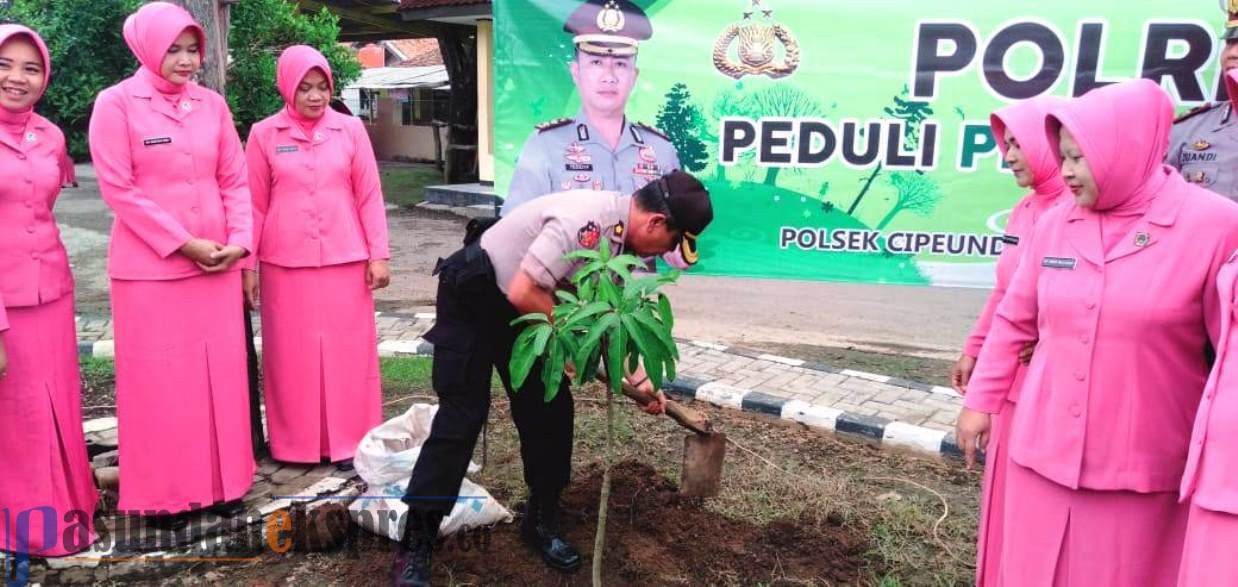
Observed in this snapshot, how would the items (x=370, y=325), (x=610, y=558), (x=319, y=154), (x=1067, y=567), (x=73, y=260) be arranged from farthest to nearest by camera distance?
(x=73, y=260), (x=370, y=325), (x=319, y=154), (x=610, y=558), (x=1067, y=567)

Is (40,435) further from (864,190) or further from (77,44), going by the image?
(77,44)

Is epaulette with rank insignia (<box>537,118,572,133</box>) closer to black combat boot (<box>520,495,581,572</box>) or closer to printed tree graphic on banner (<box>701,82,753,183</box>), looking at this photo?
printed tree graphic on banner (<box>701,82,753,183</box>)

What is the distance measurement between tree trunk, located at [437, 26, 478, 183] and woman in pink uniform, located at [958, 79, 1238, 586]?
41.2ft

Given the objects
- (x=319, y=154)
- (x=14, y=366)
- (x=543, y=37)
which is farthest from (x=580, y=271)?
(x=543, y=37)

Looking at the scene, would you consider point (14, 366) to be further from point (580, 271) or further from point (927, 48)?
point (927, 48)

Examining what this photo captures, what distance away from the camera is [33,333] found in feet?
9.77

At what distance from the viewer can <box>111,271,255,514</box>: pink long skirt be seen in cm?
315

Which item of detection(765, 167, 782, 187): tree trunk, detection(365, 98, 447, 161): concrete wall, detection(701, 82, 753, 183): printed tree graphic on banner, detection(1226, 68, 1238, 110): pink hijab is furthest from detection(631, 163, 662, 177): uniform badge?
detection(365, 98, 447, 161): concrete wall

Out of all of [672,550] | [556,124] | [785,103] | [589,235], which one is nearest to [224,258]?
[589,235]

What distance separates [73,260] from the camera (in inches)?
344

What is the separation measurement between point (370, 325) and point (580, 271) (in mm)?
1865

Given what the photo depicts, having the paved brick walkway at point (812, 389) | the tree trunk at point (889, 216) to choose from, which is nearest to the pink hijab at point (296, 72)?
the paved brick walkway at point (812, 389)

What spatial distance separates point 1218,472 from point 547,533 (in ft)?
6.90

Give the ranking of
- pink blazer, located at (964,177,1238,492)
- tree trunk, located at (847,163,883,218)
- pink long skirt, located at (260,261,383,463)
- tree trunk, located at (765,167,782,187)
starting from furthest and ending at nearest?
tree trunk, located at (765,167,782,187)
tree trunk, located at (847,163,883,218)
pink long skirt, located at (260,261,383,463)
pink blazer, located at (964,177,1238,492)
